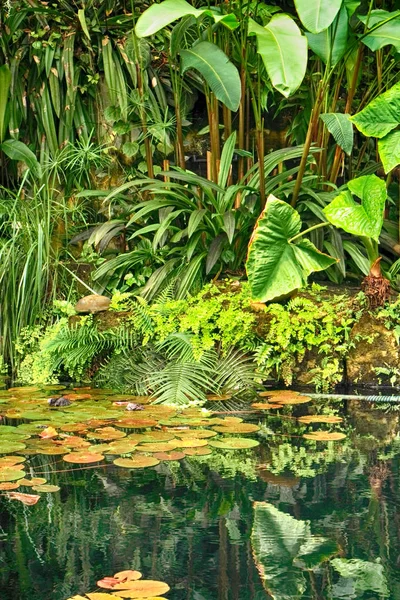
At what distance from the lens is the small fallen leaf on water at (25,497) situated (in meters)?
2.91

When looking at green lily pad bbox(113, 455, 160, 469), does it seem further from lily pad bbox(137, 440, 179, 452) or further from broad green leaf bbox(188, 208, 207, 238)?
broad green leaf bbox(188, 208, 207, 238)

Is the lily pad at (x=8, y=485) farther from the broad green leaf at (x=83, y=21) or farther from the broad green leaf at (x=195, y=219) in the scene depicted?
the broad green leaf at (x=83, y=21)

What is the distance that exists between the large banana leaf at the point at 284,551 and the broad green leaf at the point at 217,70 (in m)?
2.81

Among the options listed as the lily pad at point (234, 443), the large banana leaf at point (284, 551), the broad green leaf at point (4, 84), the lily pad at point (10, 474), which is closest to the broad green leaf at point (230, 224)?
the lily pad at point (234, 443)

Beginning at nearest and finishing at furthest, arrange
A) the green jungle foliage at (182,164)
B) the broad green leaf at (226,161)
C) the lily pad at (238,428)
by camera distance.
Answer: the lily pad at (238,428)
the green jungle foliage at (182,164)
the broad green leaf at (226,161)

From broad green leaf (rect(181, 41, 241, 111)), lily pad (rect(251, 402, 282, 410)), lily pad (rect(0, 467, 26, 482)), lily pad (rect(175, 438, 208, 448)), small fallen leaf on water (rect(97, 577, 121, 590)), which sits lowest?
small fallen leaf on water (rect(97, 577, 121, 590))

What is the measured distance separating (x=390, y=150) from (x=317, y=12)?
857 mm

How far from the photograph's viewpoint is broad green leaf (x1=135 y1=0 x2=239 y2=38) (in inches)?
179

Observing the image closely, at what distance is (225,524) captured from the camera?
2672 millimetres

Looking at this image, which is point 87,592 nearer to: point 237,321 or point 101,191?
point 237,321

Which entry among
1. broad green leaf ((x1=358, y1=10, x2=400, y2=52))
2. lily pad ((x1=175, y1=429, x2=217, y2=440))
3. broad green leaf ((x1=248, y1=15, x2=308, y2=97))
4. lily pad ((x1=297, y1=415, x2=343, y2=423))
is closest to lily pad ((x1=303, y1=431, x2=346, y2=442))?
lily pad ((x1=297, y1=415, x2=343, y2=423))

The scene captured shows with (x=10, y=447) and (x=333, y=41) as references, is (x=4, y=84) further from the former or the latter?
(x=10, y=447)

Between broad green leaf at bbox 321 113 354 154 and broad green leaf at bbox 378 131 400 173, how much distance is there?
0.18 m

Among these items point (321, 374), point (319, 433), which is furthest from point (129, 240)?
point (319, 433)
